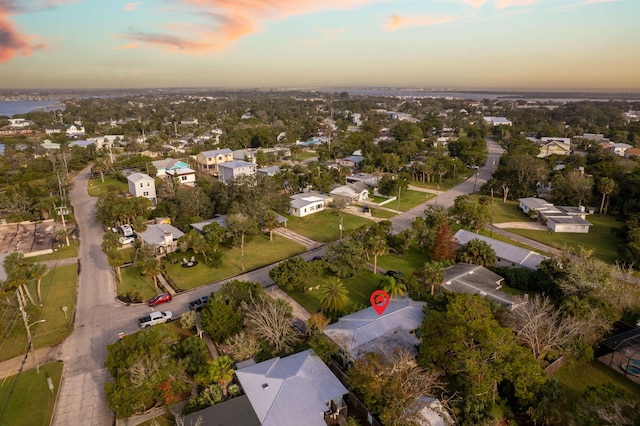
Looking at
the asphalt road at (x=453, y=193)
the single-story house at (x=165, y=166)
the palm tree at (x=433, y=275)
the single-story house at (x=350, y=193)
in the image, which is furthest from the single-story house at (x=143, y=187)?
the palm tree at (x=433, y=275)


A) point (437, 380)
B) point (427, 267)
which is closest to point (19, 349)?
point (437, 380)

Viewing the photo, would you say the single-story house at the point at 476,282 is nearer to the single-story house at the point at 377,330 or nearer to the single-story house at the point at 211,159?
the single-story house at the point at 377,330

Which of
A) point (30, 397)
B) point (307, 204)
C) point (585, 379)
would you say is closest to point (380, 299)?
point (585, 379)

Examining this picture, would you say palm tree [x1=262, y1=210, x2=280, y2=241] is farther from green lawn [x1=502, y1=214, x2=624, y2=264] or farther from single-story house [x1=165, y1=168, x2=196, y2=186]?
green lawn [x1=502, y1=214, x2=624, y2=264]

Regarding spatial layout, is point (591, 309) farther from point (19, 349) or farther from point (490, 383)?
point (19, 349)

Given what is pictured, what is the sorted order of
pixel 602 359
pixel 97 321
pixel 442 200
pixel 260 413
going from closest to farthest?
1. pixel 260 413
2. pixel 602 359
3. pixel 97 321
4. pixel 442 200

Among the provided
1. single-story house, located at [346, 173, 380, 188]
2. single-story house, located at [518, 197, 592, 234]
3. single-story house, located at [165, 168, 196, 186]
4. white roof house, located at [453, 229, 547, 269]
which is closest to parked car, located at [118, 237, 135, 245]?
single-story house, located at [165, 168, 196, 186]

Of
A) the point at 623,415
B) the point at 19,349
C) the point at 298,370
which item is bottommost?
the point at 19,349
